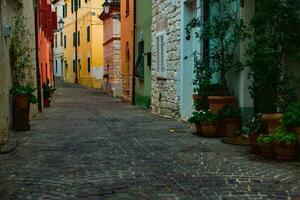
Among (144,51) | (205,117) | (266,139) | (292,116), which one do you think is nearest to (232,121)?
(205,117)

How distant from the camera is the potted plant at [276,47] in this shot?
27.9 feet

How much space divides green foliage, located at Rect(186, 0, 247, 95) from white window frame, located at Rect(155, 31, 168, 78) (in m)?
4.30

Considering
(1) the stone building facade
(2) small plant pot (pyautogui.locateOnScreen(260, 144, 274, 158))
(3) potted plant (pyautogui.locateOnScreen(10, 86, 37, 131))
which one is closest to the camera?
(2) small plant pot (pyautogui.locateOnScreen(260, 144, 274, 158))

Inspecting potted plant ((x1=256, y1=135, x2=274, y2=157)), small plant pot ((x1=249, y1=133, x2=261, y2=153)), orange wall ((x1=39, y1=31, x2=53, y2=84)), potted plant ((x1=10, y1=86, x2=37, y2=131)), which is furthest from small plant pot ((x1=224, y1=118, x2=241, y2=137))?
orange wall ((x1=39, y1=31, x2=53, y2=84))

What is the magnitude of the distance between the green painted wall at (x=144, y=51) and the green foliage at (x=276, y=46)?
10395 mm

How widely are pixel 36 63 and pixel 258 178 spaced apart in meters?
12.0

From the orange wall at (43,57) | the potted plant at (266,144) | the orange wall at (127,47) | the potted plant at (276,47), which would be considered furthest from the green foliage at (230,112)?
the orange wall at (127,47)

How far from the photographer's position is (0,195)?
5621 mm

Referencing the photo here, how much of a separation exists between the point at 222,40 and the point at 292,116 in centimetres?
347

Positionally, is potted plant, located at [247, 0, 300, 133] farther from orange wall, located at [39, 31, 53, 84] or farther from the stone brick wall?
orange wall, located at [39, 31, 53, 84]

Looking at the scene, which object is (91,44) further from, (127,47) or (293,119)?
(293,119)

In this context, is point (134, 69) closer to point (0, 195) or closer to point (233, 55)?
point (233, 55)

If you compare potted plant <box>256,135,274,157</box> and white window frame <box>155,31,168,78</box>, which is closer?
potted plant <box>256,135,274,157</box>

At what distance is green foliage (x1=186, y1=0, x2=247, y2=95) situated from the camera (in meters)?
10.4
